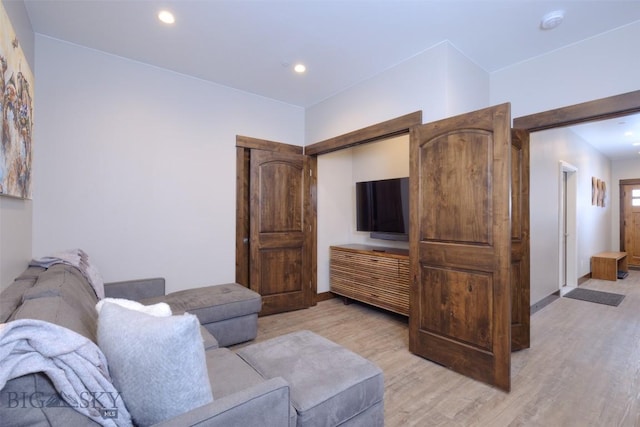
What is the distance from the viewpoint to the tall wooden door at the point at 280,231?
11.9 ft

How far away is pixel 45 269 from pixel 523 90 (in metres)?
4.31

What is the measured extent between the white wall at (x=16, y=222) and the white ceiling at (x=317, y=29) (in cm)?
22

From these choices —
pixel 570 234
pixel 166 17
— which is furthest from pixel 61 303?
pixel 570 234

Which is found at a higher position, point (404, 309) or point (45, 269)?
point (45, 269)

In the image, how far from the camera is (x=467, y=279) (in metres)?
2.25

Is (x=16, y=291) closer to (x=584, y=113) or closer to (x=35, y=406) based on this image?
(x=35, y=406)

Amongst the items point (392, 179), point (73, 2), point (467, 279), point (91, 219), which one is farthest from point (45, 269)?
point (392, 179)

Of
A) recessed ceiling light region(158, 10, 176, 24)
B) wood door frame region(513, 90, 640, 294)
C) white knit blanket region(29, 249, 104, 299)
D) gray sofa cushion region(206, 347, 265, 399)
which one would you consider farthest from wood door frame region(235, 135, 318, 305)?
wood door frame region(513, 90, 640, 294)

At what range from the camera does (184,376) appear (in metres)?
0.94

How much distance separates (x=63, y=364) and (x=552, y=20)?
3424mm

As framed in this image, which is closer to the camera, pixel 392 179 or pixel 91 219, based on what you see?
pixel 91 219

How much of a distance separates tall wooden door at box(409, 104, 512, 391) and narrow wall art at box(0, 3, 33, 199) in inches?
110

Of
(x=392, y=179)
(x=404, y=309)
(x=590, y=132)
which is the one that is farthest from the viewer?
(x=590, y=132)

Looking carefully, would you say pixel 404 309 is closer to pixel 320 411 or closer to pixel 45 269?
pixel 320 411
